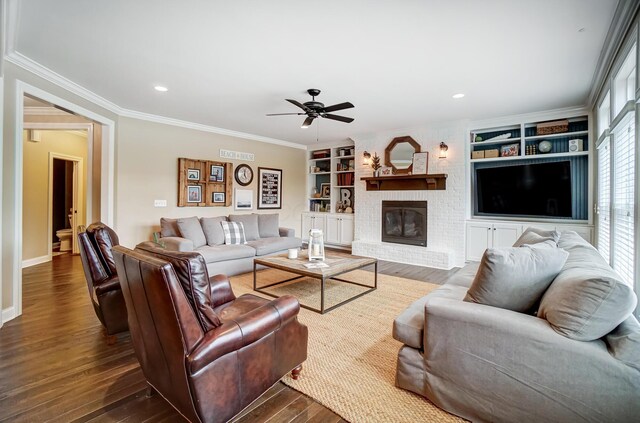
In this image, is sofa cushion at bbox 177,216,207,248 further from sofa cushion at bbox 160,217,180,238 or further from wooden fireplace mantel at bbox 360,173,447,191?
wooden fireplace mantel at bbox 360,173,447,191

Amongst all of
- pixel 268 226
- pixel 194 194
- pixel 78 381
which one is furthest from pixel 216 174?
pixel 78 381

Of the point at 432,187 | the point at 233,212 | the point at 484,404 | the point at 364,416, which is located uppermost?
the point at 432,187

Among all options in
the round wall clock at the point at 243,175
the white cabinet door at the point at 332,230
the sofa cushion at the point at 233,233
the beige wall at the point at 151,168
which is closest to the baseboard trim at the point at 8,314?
the beige wall at the point at 151,168

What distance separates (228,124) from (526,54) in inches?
177

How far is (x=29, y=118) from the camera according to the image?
4805 millimetres

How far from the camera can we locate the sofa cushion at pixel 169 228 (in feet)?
14.9

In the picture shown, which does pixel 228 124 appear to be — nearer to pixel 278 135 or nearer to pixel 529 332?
pixel 278 135

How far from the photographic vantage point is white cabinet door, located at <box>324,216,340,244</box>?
7034mm

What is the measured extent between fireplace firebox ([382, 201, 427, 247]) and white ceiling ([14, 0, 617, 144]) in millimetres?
2063

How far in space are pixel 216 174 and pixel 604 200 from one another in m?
5.84

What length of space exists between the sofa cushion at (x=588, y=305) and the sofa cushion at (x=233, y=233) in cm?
419

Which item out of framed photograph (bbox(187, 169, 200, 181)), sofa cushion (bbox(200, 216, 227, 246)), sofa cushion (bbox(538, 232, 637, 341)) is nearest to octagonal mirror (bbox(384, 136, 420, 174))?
sofa cushion (bbox(200, 216, 227, 246))

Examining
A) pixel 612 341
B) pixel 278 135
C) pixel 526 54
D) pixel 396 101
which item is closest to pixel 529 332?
pixel 612 341

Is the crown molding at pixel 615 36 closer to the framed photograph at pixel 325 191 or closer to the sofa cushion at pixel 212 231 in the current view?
the sofa cushion at pixel 212 231
